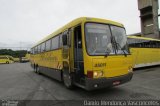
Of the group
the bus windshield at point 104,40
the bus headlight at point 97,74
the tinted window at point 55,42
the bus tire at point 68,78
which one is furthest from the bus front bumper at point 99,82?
the tinted window at point 55,42

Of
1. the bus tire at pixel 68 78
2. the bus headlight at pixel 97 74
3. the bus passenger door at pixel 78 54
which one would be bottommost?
the bus tire at pixel 68 78

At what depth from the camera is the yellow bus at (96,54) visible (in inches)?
265

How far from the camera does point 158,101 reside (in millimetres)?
6477

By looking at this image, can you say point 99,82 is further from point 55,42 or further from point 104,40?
point 55,42

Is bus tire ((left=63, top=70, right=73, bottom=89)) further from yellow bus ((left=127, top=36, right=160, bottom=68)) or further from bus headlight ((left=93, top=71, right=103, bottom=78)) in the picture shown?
yellow bus ((left=127, top=36, right=160, bottom=68))

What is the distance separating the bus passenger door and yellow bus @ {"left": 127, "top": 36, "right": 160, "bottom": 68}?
8457 millimetres

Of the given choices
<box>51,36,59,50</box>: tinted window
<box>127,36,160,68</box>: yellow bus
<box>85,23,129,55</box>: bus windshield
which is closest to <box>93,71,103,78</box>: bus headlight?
<box>85,23,129,55</box>: bus windshield

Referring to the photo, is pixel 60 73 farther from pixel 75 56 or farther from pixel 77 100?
pixel 77 100

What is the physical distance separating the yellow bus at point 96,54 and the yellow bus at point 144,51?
26.6ft

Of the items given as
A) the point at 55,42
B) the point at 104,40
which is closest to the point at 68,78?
the point at 104,40

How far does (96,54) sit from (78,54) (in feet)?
4.37

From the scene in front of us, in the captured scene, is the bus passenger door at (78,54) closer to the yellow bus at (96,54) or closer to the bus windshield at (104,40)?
the yellow bus at (96,54)

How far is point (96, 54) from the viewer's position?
22.5 ft

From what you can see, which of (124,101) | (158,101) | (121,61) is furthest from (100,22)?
(158,101)
